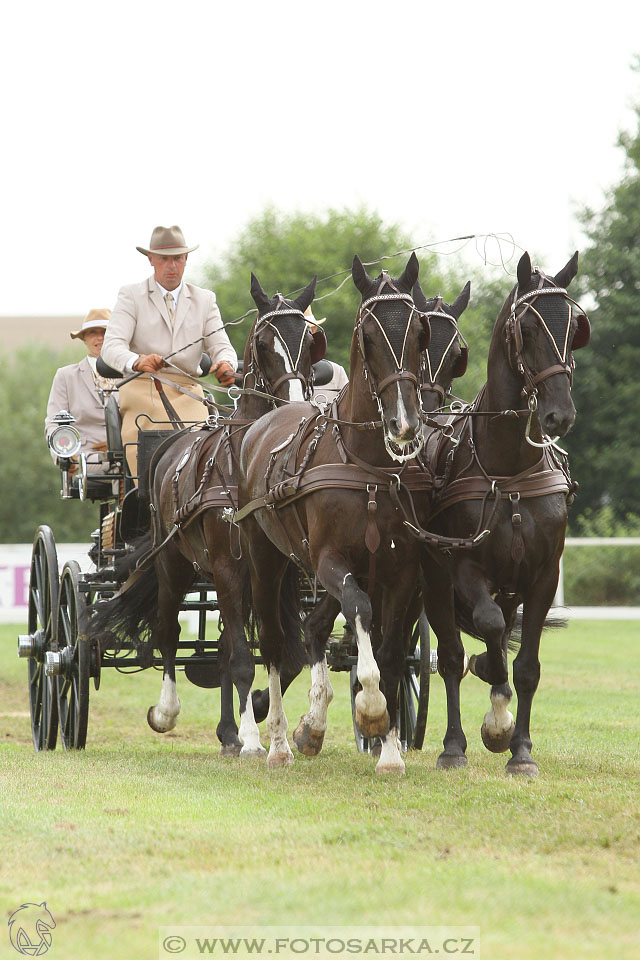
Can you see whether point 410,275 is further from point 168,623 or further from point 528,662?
point 168,623

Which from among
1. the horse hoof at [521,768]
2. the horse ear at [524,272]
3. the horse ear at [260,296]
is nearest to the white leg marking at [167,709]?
the horse ear at [260,296]

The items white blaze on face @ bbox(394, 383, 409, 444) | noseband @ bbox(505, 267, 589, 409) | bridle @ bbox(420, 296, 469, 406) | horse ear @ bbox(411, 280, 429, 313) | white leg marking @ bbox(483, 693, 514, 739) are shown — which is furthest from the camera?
horse ear @ bbox(411, 280, 429, 313)

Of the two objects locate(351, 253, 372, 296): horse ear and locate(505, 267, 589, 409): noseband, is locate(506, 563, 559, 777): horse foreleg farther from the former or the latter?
locate(351, 253, 372, 296): horse ear

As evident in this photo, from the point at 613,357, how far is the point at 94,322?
19.6 meters

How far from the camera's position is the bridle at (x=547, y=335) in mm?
5590

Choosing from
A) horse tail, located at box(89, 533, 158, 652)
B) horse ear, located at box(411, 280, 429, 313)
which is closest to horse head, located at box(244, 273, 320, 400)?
horse ear, located at box(411, 280, 429, 313)

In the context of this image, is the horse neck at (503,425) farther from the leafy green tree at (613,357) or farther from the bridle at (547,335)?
the leafy green tree at (613,357)

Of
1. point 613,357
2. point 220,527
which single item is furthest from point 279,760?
point 613,357

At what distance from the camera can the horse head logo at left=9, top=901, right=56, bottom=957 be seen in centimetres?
330

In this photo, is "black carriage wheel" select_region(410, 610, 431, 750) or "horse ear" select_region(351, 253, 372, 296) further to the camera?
"black carriage wheel" select_region(410, 610, 431, 750)

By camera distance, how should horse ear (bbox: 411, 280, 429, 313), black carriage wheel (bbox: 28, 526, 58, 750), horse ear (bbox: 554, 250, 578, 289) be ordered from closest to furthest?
horse ear (bbox: 554, 250, 578, 289) < horse ear (bbox: 411, 280, 429, 313) < black carriage wheel (bbox: 28, 526, 58, 750)

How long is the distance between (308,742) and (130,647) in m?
2.07

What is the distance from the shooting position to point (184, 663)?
25.6 ft

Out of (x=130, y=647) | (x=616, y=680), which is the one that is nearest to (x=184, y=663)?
(x=130, y=647)
